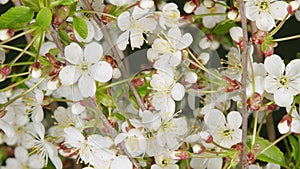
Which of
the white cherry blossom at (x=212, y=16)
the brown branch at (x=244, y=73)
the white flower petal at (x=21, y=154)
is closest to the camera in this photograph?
the brown branch at (x=244, y=73)

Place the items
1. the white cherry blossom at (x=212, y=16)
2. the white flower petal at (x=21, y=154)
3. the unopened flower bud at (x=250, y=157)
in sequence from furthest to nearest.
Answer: the white flower petal at (x=21, y=154) → the white cherry blossom at (x=212, y=16) → the unopened flower bud at (x=250, y=157)

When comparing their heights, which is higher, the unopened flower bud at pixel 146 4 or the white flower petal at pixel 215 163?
the unopened flower bud at pixel 146 4

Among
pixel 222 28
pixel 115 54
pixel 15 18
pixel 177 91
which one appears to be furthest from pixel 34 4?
pixel 222 28

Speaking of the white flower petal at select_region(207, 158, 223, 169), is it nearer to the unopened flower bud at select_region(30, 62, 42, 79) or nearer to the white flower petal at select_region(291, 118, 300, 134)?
the white flower petal at select_region(291, 118, 300, 134)

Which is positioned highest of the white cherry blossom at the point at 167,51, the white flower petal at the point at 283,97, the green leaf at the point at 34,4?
the green leaf at the point at 34,4

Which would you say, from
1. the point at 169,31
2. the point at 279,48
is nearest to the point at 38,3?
the point at 169,31

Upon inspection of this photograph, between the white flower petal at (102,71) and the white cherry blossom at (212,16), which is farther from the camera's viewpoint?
the white cherry blossom at (212,16)

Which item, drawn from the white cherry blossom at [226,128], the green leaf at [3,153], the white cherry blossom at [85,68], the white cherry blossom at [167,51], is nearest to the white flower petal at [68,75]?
the white cherry blossom at [85,68]

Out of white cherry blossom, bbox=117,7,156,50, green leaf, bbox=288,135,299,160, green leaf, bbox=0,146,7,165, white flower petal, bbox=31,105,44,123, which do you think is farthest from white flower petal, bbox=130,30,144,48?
green leaf, bbox=0,146,7,165

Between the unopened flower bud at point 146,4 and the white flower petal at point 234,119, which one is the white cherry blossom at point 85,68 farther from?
the white flower petal at point 234,119
